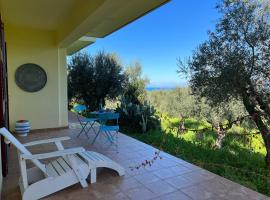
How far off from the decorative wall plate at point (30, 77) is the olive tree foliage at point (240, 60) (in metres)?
3.89

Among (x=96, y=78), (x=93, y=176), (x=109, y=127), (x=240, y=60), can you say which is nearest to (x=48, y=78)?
(x=109, y=127)

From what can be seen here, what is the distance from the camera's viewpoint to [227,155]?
4.73 metres

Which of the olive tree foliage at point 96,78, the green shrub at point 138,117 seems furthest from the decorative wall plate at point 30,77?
the olive tree foliage at point 96,78

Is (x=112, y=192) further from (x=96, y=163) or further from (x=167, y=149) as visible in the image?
(x=167, y=149)

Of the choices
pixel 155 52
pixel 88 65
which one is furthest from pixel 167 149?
pixel 155 52

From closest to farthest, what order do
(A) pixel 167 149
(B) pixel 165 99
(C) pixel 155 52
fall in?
(A) pixel 167 149 < (B) pixel 165 99 < (C) pixel 155 52

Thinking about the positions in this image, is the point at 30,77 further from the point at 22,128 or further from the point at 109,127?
the point at 109,127

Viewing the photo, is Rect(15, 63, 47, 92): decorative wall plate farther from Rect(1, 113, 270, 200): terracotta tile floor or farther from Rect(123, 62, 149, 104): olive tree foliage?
Rect(123, 62, 149, 104): olive tree foliage

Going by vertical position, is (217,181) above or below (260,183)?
above

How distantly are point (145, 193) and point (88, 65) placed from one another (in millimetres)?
7491

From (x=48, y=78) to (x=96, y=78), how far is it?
10.9 feet

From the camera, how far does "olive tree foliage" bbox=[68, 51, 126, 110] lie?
9.30 metres

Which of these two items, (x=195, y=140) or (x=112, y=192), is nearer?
(x=112, y=192)

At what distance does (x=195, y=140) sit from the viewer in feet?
19.4
